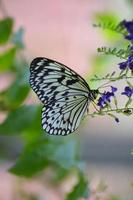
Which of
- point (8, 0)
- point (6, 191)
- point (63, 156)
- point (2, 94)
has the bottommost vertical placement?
point (6, 191)

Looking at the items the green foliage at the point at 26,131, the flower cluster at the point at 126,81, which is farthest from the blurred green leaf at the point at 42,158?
the flower cluster at the point at 126,81

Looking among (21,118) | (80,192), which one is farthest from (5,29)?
(80,192)

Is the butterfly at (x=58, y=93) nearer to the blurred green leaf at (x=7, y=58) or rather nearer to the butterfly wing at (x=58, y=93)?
the butterfly wing at (x=58, y=93)

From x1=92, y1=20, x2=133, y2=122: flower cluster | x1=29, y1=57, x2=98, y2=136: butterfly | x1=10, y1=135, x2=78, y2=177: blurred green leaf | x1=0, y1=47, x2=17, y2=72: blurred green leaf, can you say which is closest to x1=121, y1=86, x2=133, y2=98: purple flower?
x1=92, y1=20, x2=133, y2=122: flower cluster

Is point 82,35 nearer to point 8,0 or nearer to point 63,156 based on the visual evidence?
point 8,0

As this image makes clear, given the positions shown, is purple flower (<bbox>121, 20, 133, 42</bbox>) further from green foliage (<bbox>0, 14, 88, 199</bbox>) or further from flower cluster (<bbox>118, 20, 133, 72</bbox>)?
green foliage (<bbox>0, 14, 88, 199</bbox>)

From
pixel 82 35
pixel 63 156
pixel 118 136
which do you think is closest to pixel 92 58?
pixel 63 156

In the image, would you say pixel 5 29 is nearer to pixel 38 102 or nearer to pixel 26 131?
pixel 26 131
